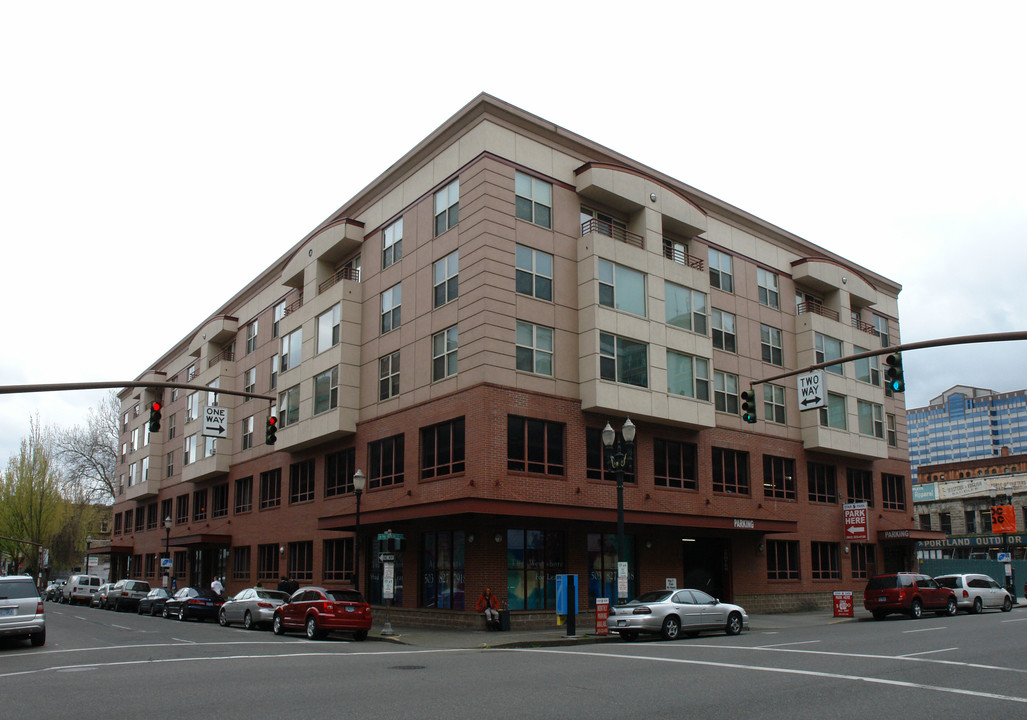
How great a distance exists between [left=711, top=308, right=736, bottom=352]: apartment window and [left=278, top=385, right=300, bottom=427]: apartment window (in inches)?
731

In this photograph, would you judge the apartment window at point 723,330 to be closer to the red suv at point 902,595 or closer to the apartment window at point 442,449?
the red suv at point 902,595

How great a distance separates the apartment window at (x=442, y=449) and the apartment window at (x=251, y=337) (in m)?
21.0

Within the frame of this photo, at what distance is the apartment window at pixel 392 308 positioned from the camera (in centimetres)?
3367

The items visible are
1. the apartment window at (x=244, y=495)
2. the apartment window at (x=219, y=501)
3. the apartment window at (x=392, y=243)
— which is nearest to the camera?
the apartment window at (x=392, y=243)

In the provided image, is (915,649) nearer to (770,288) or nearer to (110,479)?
(770,288)

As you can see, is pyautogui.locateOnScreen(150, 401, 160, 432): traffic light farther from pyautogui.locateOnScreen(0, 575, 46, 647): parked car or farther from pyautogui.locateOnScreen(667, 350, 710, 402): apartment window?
pyautogui.locateOnScreen(667, 350, 710, 402): apartment window

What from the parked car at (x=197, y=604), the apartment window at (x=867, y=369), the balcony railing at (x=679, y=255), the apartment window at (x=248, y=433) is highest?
the balcony railing at (x=679, y=255)

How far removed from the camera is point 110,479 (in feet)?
267

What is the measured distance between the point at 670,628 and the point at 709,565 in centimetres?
1352

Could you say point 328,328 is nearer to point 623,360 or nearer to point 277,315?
point 277,315

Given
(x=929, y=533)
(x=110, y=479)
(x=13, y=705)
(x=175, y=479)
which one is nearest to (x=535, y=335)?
(x=13, y=705)

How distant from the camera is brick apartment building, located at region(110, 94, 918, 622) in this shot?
2906 centimetres

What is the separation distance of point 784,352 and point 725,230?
6.48 metres

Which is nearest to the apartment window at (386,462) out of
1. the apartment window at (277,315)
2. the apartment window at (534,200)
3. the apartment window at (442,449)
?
the apartment window at (442,449)
